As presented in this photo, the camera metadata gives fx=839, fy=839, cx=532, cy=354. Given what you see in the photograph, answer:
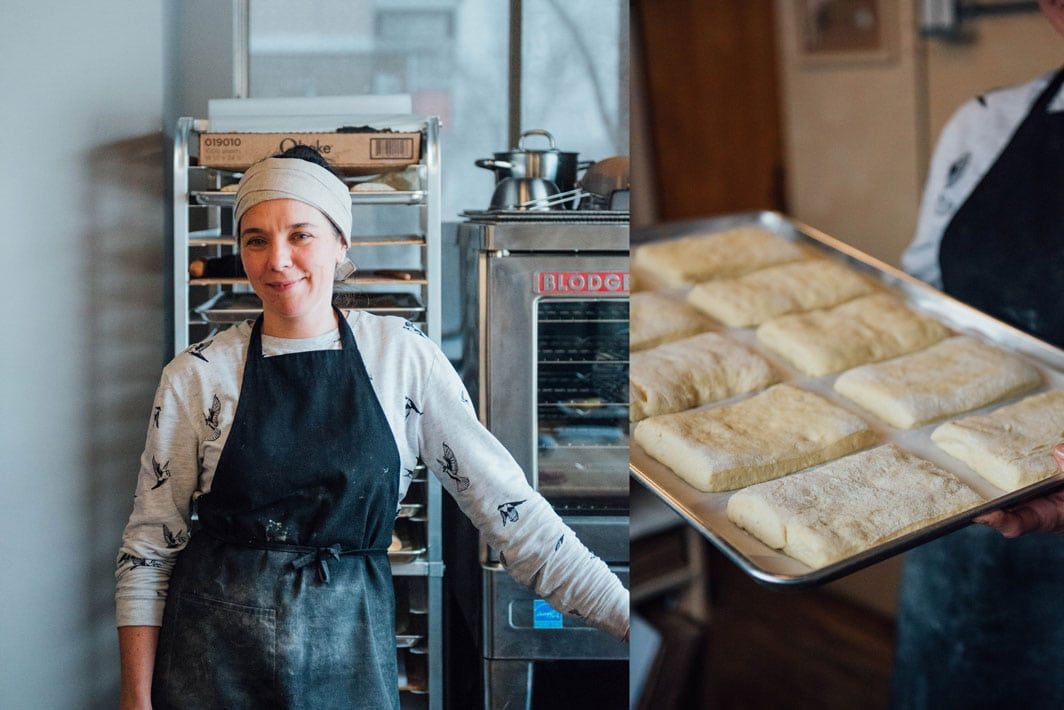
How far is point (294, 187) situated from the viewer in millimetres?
762

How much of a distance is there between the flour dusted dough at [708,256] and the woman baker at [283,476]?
0.83 meters

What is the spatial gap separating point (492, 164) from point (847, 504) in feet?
1.86

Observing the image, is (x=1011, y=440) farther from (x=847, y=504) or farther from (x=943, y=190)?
(x=943, y=190)

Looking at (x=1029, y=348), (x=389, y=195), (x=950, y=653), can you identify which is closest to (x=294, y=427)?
(x=389, y=195)

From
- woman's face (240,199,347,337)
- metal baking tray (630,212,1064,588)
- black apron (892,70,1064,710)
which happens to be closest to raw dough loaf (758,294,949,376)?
metal baking tray (630,212,1064,588)

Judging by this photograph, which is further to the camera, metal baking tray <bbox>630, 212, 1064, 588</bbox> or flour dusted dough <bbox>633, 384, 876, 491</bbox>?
flour dusted dough <bbox>633, 384, 876, 491</bbox>

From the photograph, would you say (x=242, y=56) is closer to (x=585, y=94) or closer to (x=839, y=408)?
(x=585, y=94)

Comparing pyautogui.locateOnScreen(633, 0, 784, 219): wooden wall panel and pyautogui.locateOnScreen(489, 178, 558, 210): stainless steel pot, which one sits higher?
pyautogui.locateOnScreen(633, 0, 784, 219): wooden wall panel

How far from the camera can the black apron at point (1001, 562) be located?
1.32 metres

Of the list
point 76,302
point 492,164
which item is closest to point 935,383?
point 492,164

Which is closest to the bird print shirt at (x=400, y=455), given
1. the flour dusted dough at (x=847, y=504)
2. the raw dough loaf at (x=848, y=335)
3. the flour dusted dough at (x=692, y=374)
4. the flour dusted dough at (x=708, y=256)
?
the flour dusted dough at (x=847, y=504)

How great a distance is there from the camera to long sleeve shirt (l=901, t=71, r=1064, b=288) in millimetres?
1386

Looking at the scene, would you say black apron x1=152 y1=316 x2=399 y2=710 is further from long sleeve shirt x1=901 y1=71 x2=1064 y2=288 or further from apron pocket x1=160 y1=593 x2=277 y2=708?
long sleeve shirt x1=901 y1=71 x2=1064 y2=288

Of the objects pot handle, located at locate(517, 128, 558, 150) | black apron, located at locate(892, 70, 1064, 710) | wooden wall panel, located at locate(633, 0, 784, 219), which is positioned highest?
wooden wall panel, located at locate(633, 0, 784, 219)
